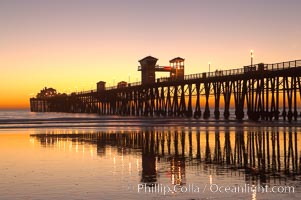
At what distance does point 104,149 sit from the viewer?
19.0 m

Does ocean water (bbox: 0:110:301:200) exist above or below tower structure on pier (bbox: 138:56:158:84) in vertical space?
below

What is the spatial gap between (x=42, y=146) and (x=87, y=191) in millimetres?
11105

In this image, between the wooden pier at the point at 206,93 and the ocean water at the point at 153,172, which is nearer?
the ocean water at the point at 153,172

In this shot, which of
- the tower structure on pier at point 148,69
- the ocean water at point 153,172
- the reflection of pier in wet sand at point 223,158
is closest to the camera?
the ocean water at point 153,172

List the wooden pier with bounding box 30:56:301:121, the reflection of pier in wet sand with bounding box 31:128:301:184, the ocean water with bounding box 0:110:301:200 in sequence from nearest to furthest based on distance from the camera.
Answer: the ocean water with bounding box 0:110:301:200 → the reflection of pier in wet sand with bounding box 31:128:301:184 → the wooden pier with bounding box 30:56:301:121

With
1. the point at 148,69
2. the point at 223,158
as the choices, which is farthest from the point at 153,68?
the point at 223,158

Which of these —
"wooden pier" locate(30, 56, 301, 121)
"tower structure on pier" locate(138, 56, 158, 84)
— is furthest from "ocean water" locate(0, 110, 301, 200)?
"tower structure on pier" locate(138, 56, 158, 84)

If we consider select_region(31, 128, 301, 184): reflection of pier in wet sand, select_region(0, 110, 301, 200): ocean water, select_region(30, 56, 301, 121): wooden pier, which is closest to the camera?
select_region(0, 110, 301, 200): ocean water

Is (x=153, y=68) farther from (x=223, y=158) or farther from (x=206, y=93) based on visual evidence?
(x=223, y=158)

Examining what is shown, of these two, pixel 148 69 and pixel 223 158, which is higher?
pixel 148 69

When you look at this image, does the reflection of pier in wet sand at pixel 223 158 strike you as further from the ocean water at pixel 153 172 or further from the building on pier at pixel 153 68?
the building on pier at pixel 153 68

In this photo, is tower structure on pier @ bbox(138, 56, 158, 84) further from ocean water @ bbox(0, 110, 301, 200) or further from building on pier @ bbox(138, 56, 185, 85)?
ocean water @ bbox(0, 110, 301, 200)

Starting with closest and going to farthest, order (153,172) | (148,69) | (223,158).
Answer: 1. (153,172)
2. (223,158)
3. (148,69)

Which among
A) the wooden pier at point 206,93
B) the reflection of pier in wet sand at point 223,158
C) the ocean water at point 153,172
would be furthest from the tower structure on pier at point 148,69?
the ocean water at point 153,172
